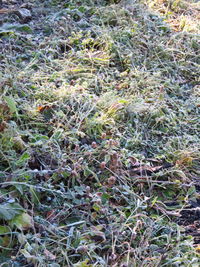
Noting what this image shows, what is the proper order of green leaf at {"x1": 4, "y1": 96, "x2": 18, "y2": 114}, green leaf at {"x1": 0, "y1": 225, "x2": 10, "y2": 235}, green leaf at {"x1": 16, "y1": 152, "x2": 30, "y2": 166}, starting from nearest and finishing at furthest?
green leaf at {"x1": 0, "y1": 225, "x2": 10, "y2": 235} → green leaf at {"x1": 16, "y1": 152, "x2": 30, "y2": 166} → green leaf at {"x1": 4, "y1": 96, "x2": 18, "y2": 114}

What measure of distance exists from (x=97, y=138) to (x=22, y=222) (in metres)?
0.67

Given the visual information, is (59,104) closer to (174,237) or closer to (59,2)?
(174,237)

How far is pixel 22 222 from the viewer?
1.34m

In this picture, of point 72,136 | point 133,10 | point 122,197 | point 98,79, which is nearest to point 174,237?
point 122,197

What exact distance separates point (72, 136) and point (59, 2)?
163cm

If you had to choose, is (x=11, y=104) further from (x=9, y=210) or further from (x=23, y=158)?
(x=9, y=210)

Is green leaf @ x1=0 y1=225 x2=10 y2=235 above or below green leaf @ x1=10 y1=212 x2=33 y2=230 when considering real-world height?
below

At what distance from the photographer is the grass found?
140 cm

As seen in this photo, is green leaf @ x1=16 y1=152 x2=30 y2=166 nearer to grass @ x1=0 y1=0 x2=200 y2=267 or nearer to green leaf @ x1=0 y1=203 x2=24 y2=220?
grass @ x1=0 y1=0 x2=200 y2=267

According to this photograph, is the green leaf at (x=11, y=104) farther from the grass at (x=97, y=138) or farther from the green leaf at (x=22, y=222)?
the green leaf at (x=22, y=222)

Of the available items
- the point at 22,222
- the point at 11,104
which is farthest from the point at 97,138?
the point at 22,222

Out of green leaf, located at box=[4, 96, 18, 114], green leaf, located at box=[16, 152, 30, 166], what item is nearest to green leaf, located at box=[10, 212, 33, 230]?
green leaf, located at box=[16, 152, 30, 166]

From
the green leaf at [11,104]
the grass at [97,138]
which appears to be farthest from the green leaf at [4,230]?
the green leaf at [11,104]

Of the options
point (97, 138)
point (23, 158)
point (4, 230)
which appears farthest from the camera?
point (97, 138)
